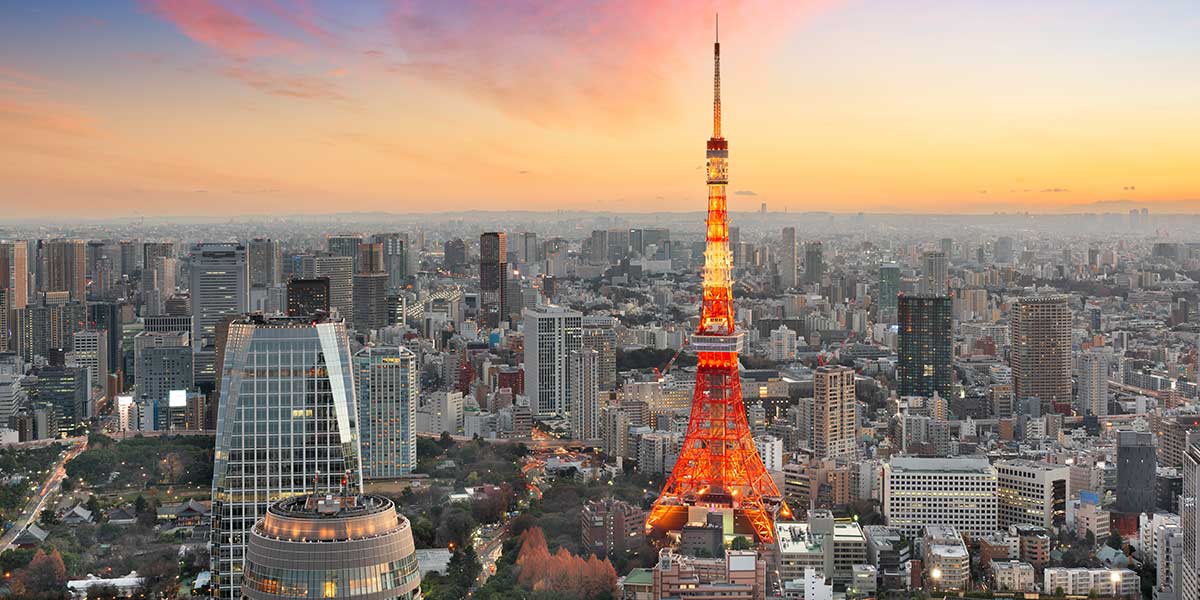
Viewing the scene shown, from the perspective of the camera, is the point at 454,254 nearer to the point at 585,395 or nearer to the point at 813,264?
the point at 813,264

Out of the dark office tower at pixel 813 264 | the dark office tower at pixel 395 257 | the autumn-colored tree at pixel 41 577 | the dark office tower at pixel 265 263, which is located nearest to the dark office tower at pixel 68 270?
the dark office tower at pixel 265 263

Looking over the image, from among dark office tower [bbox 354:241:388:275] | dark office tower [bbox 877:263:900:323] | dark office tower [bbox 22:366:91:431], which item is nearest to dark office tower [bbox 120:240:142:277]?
dark office tower [bbox 354:241:388:275]

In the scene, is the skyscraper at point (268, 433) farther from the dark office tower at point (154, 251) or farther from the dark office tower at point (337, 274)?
the dark office tower at point (337, 274)

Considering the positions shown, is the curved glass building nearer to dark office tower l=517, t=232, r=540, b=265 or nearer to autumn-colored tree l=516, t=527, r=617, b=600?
autumn-colored tree l=516, t=527, r=617, b=600

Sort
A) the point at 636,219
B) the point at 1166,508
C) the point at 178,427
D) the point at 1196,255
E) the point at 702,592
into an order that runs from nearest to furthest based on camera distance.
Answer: the point at 702,592 < the point at 1166,508 < the point at 178,427 < the point at 1196,255 < the point at 636,219

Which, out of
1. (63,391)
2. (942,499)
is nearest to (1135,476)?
(942,499)

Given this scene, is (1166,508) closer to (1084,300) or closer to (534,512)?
(534,512)

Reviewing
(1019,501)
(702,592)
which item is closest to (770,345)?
(1019,501)
